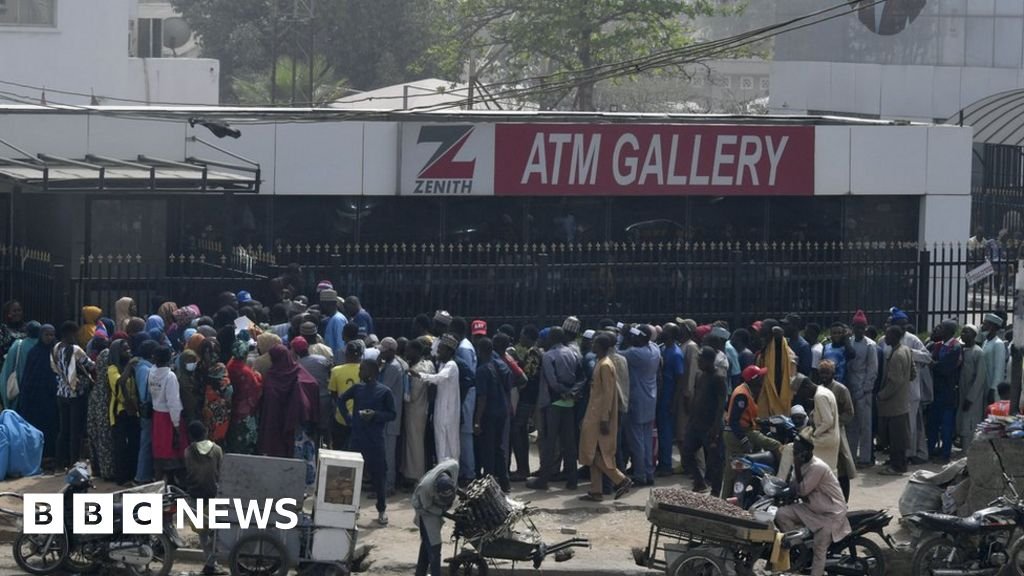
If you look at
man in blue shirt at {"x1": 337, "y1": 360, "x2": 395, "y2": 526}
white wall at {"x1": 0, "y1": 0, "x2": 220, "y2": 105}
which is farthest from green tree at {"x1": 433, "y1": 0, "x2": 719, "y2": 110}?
man in blue shirt at {"x1": 337, "y1": 360, "x2": 395, "y2": 526}

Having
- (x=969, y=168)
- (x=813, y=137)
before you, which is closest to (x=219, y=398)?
(x=813, y=137)

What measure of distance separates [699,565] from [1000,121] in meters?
22.4

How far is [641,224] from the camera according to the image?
20953 mm

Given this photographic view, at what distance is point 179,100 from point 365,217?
1353 centimetres

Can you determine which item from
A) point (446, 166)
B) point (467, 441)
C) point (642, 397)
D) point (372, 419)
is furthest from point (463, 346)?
point (446, 166)

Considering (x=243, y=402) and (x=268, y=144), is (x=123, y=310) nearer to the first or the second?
(x=243, y=402)

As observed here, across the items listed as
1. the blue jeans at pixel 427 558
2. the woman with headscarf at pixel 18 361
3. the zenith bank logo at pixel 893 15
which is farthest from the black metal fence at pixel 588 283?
the zenith bank logo at pixel 893 15

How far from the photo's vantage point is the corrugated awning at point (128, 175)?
1648 centimetres

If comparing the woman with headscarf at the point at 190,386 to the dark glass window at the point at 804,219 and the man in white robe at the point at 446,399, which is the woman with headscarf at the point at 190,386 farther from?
the dark glass window at the point at 804,219

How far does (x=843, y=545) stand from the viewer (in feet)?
36.1

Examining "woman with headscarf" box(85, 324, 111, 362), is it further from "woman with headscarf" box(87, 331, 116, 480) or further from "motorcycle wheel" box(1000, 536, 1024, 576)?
"motorcycle wheel" box(1000, 536, 1024, 576)

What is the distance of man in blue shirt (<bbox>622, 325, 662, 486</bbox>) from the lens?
13281 mm

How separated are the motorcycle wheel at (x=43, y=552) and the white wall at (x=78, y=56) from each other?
17.9 meters

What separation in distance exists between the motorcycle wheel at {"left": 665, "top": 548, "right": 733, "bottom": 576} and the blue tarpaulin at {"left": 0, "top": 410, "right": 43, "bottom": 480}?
18.8 feet
